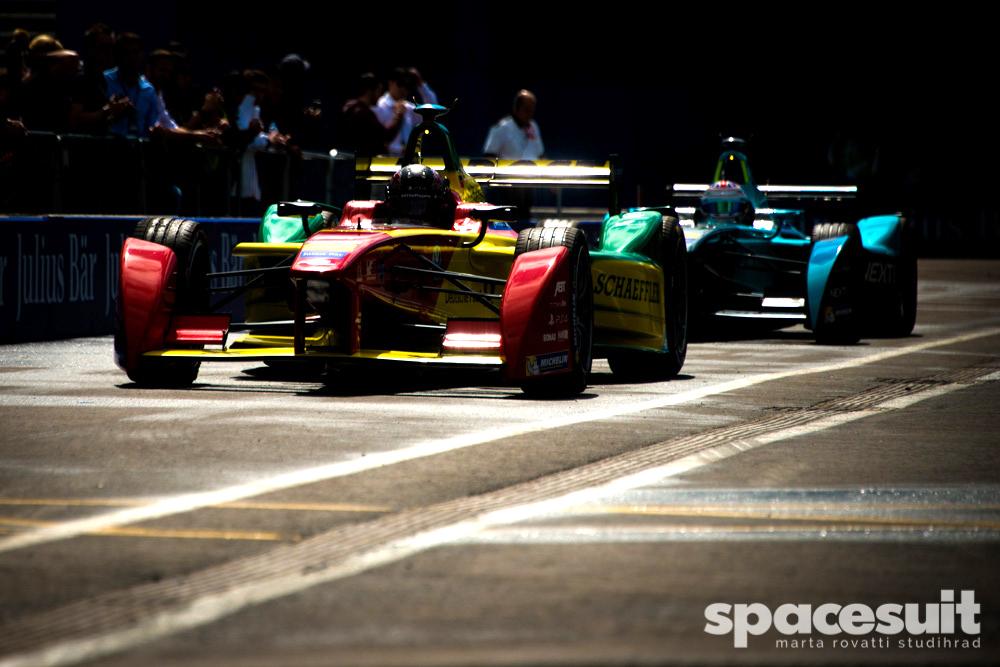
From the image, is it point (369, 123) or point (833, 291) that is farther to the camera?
point (369, 123)

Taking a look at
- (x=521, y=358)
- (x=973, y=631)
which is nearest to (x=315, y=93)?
(x=521, y=358)

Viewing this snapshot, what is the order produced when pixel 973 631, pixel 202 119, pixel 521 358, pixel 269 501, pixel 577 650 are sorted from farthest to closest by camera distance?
pixel 202 119 < pixel 521 358 < pixel 269 501 < pixel 973 631 < pixel 577 650

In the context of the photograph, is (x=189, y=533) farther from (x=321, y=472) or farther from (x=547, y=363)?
(x=547, y=363)

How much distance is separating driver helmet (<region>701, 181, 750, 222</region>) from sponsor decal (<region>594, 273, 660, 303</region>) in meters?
4.50

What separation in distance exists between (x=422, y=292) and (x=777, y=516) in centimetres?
510

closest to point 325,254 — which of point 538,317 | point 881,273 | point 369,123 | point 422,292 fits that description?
point 422,292

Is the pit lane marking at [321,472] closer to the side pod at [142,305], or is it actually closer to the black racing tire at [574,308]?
the black racing tire at [574,308]

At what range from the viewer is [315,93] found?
31594 mm

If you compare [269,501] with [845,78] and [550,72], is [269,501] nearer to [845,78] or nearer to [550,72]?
[550,72]

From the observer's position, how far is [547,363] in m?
9.51

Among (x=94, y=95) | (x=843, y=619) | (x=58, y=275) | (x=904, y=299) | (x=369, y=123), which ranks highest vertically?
(x=94, y=95)

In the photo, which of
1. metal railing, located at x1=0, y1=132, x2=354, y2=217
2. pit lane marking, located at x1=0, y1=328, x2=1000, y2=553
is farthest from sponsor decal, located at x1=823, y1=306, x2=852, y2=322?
metal railing, located at x1=0, y1=132, x2=354, y2=217

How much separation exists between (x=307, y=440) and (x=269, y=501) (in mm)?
1619

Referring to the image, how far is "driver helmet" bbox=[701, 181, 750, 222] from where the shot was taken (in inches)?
614
